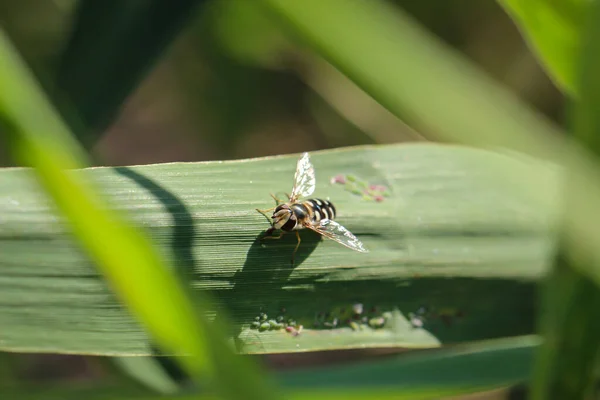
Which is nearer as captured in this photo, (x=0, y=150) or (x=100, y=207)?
(x=100, y=207)

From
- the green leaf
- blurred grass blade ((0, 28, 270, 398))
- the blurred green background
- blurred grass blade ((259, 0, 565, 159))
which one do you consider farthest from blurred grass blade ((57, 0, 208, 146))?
blurred grass blade ((0, 28, 270, 398))

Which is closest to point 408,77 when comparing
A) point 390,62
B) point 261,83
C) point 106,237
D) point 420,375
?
point 390,62

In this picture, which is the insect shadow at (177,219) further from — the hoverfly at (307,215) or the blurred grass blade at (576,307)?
the blurred grass blade at (576,307)

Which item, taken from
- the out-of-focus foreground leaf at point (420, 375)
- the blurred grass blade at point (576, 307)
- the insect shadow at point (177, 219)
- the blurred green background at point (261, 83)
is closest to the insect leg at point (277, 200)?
the insect shadow at point (177, 219)

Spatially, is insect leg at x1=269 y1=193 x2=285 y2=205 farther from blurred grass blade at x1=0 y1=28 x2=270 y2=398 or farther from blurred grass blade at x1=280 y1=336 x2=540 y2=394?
blurred grass blade at x1=0 y1=28 x2=270 y2=398

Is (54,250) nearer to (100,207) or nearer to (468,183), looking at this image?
(100,207)

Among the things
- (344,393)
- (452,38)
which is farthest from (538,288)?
(452,38)
